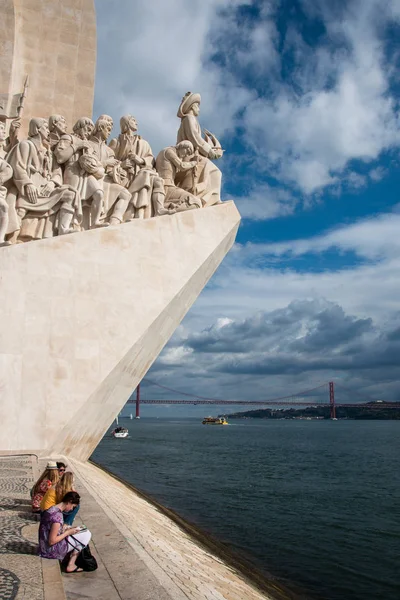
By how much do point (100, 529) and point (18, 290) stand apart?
11.3ft

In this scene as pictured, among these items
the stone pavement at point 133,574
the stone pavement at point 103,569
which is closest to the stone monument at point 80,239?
the stone pavement at point 103,569

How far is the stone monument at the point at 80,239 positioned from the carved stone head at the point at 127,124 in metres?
0.02

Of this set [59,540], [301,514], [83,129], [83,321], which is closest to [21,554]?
[59,540]

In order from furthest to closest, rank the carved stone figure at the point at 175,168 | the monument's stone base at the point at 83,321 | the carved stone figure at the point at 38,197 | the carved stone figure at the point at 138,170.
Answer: the carved stone figure at the point at 175,168 → the carved stone figure at the point at 138,170 → the carved stone figure at the point at 38,197 → the monument's stone base at the point at 83,321

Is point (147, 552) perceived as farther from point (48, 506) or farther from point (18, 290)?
point (18, 290)

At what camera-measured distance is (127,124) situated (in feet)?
25.4

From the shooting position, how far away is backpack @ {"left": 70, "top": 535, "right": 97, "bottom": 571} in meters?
2.18

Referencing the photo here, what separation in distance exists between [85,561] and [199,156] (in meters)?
6.75

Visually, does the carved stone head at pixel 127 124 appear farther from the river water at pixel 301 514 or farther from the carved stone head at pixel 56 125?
the river water at pixel 301 514

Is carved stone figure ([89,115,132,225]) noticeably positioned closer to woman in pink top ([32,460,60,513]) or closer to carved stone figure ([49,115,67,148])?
carved stone figure ([49,115,67,148])

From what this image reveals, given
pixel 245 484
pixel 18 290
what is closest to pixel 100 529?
pixel 18 290

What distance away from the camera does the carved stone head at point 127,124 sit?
25.4ft

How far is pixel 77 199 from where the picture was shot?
6637 mm

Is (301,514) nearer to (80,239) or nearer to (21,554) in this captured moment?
(80,239)
